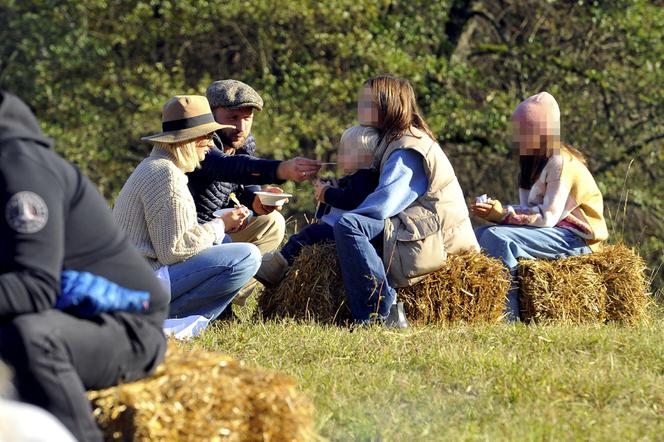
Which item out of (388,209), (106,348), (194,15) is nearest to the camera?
(106,348)

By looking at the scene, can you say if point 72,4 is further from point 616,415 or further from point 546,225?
point 616,415

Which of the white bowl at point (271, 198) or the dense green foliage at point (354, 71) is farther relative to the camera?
the dense green foliage at point (354, 71)

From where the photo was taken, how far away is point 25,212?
329 centimetres

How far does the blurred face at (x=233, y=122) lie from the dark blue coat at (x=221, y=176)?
0.31 feet

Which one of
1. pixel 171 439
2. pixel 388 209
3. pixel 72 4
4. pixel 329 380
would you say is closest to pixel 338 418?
pixel 329 380

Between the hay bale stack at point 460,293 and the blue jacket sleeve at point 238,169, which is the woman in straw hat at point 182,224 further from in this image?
the hay bale stack at point 460,293

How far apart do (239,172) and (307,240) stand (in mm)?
613

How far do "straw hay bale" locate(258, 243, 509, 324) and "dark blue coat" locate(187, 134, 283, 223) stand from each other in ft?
1.74

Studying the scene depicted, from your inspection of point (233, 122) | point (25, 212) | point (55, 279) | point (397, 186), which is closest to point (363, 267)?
point (397, 186)

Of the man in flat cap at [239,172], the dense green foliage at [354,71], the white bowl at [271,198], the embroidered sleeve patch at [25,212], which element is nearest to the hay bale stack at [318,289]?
the white bowl at [271,198]

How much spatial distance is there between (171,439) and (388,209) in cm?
301

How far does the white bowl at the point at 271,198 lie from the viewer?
6707 mm

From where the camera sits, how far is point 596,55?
14.7 m

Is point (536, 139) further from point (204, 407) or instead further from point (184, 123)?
point (204, 407)
